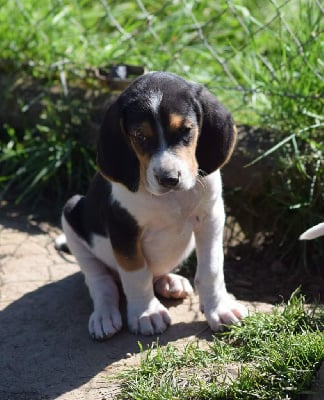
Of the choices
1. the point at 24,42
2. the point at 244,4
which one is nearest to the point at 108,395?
the point at 24,42

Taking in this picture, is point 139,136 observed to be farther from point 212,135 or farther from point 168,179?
point 212,135

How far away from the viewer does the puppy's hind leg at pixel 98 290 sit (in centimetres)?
467

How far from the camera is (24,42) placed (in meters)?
7.24

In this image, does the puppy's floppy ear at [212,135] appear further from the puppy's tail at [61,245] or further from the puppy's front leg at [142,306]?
the puppy's tail at [61,245]

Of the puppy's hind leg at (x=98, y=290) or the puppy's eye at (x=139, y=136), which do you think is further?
the puppy's hind leg at (x=98, y=290)

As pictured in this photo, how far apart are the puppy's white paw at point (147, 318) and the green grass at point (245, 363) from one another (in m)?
0.17

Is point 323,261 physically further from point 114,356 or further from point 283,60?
point 114,356

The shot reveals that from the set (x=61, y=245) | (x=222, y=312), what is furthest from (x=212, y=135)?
(x=61, y=245)

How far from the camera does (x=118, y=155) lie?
4.30 meters

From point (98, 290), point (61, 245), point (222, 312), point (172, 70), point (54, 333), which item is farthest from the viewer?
point (172, 70)

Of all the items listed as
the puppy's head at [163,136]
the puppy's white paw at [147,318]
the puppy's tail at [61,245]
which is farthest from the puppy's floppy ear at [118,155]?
the puppy's tail at [61,245]

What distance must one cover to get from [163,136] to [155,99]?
0.62ft

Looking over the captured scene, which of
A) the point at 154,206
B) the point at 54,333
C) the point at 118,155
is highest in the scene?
the point at 118,155

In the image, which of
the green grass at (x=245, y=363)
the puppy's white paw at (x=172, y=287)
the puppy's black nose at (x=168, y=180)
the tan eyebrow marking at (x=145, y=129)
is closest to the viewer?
the green grass at (x=245, y=363)
